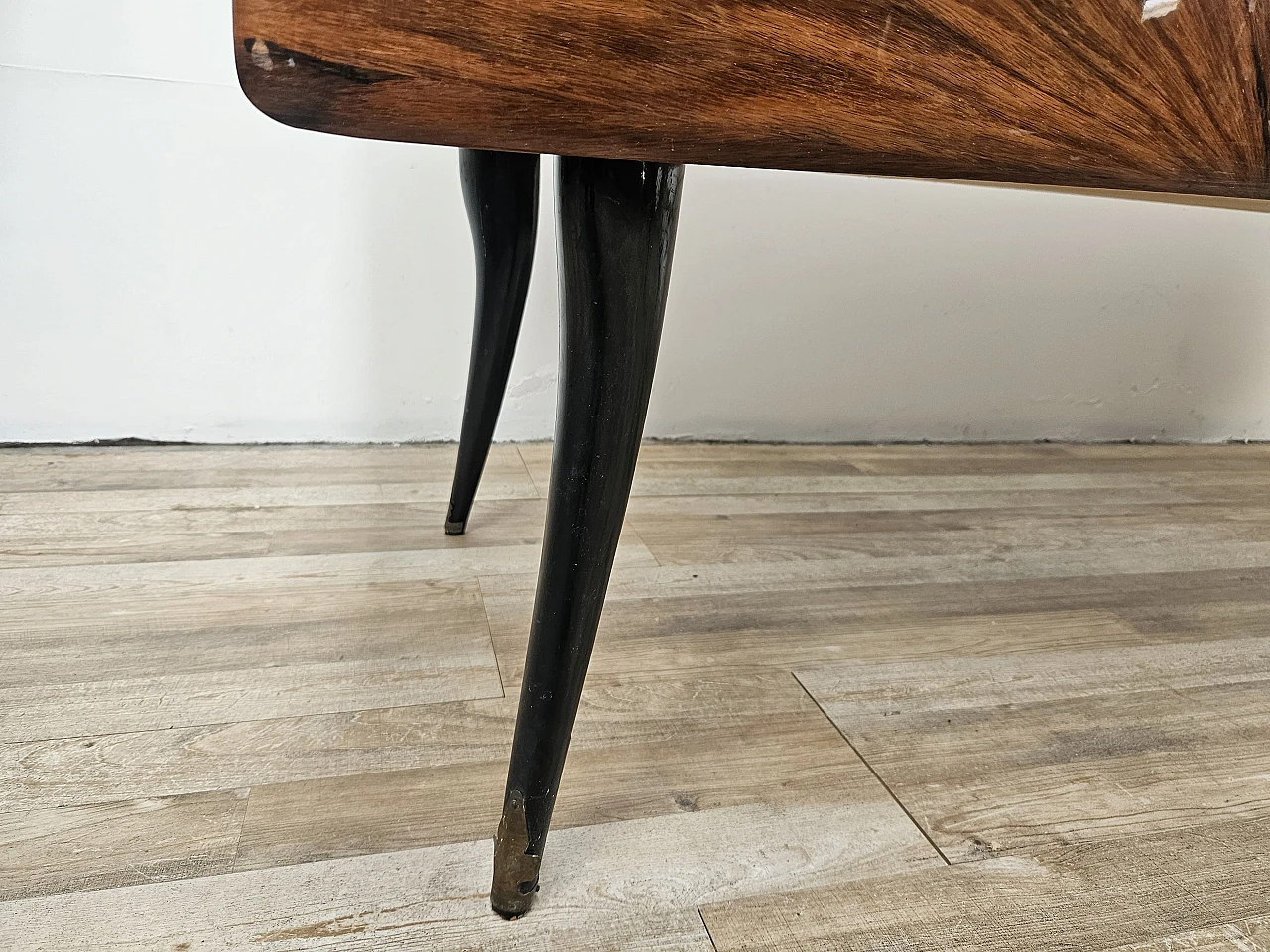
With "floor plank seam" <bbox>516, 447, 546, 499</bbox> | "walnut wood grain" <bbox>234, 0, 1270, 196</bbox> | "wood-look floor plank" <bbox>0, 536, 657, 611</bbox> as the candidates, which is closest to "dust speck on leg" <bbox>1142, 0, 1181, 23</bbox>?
"walnut wood grain" <bbox>234, 0, 1270, 196</bbox>

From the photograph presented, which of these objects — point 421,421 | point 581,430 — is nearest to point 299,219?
point 421,421

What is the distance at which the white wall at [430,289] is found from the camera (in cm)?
119

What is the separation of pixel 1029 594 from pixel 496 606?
0.59 meters

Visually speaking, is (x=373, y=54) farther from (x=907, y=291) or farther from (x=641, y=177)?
(x=907, y=291)

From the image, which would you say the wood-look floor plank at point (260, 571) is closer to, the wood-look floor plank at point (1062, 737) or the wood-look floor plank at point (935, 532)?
the wood-look floor plank at point (935, 532)

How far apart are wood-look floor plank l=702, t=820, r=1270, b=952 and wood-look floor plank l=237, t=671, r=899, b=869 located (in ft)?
0.29

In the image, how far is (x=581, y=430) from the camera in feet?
1.39

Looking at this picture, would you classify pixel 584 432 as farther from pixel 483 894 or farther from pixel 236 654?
pixel 236 654

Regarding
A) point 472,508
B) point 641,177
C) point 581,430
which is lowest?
point 472,508

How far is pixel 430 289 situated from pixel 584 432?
3.28 ft

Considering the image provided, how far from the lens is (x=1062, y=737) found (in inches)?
28.2

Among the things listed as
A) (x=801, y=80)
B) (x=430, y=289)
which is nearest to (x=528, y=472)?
(x=430, y=289)

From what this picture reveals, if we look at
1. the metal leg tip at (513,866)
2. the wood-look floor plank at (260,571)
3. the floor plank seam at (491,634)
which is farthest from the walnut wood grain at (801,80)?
the wood-look floor plank at (260,571)

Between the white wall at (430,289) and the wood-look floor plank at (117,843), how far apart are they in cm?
84
